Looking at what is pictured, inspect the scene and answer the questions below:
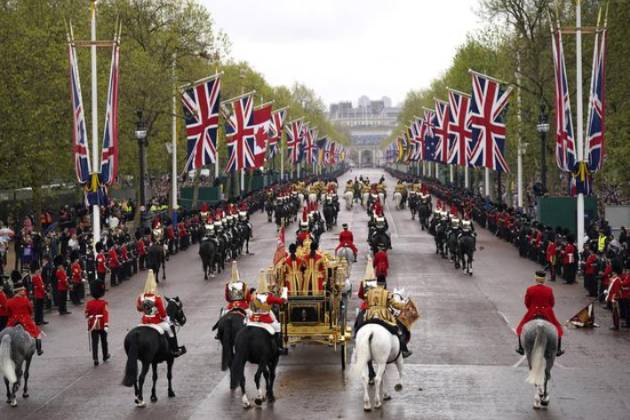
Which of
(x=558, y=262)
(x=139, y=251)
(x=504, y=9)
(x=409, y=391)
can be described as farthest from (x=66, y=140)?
(x=409, y=391)

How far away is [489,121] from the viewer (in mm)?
43438

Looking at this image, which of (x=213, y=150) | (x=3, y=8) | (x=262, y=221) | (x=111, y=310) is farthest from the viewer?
(x=262, y=221)

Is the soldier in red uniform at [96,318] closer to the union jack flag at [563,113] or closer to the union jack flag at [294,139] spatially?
the union jack flag at [563,113]

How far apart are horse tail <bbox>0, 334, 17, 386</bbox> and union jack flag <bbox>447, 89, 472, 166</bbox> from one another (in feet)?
122

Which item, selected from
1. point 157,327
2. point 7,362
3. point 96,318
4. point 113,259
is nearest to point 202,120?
point 113,259

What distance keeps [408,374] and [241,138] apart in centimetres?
3499

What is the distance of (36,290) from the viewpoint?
23328 millimetres

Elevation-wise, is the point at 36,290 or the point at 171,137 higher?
the point at 171,137

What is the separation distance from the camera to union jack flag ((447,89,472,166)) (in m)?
51.1

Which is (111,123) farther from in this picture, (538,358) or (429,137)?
(429,137)

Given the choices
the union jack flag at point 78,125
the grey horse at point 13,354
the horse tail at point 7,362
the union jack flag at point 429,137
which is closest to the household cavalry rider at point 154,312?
the grey horse at point 13,354

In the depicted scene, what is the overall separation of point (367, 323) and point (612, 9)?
29.5m

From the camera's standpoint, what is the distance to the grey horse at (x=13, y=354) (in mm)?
15156

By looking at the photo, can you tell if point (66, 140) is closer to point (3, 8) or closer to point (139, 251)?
point (3, 8)
